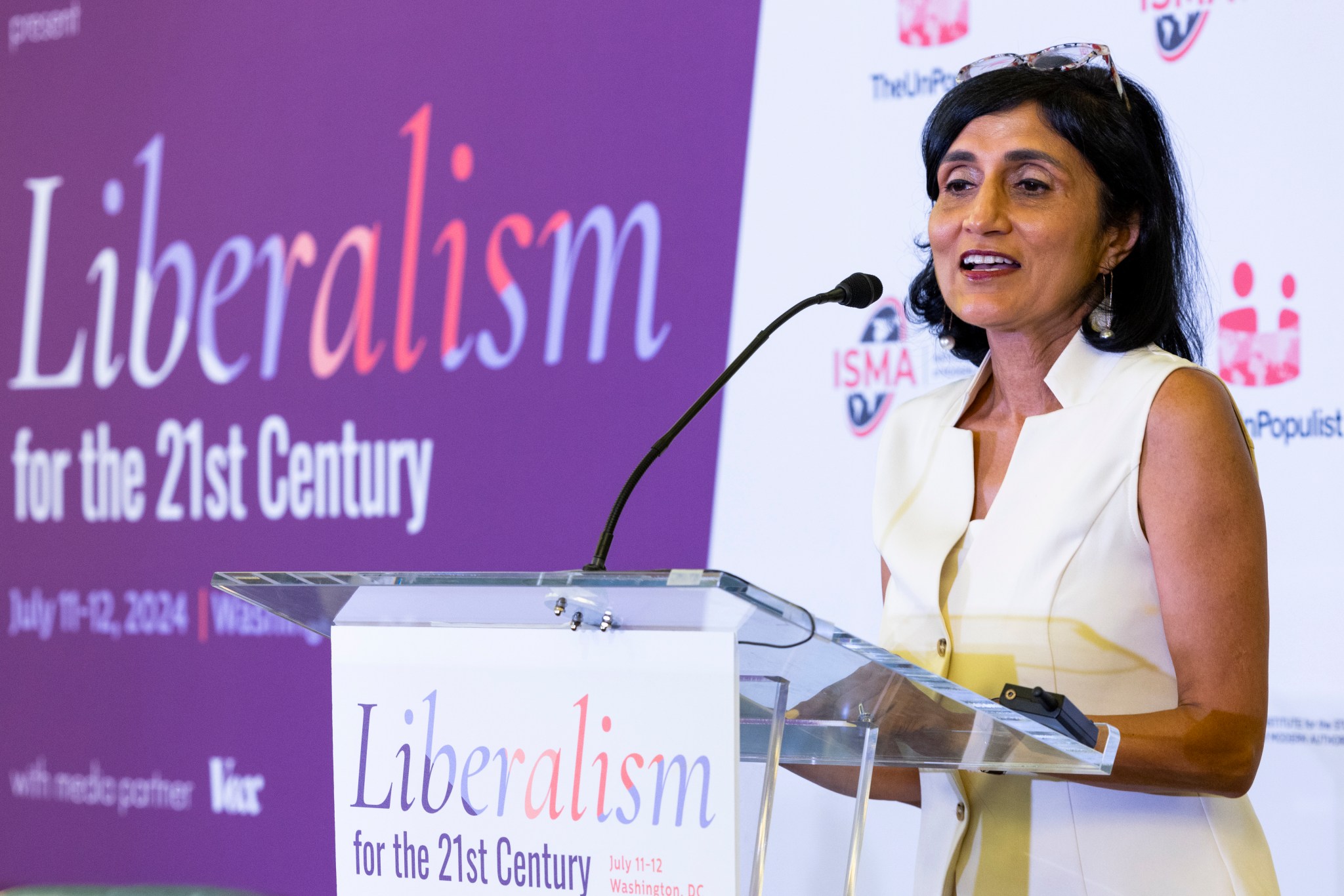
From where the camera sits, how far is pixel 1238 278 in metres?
2.42

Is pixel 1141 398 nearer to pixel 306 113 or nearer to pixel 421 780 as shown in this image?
pixel 421 780

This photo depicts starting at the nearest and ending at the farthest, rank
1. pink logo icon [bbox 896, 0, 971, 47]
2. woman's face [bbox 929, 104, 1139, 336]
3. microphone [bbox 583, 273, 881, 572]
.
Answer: microphone [bbox 583, 273, 881, 572]
woman's face [bbox 929, 104, 1139, 336]
pink logo icon [bbox 896, 0, 971, 47]

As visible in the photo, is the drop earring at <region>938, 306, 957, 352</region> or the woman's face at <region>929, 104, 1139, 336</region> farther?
the drop earring at <region>938, 306, 957, 352</region>

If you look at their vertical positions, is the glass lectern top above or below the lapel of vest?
below

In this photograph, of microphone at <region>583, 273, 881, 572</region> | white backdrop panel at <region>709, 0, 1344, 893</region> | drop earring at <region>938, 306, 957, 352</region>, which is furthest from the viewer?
white backdrop panel at <region>709, 0, 1344, 893</region>

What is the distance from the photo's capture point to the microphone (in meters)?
1.09

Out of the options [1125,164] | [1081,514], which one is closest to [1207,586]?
[1081,514]

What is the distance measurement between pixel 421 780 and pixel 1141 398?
0.80 metres

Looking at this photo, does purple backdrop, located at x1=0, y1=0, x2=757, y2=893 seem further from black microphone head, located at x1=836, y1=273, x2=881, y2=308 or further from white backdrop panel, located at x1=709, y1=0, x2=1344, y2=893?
black microphone head, located at x1=836, y1=273, x2=881, y2=308

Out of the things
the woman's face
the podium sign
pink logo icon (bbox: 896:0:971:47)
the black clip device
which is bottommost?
the podium sign

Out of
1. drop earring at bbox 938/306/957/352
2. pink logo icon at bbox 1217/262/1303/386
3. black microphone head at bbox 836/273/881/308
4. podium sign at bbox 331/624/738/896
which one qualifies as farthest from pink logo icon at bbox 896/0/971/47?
podium sign at bbox 331/624/738/896

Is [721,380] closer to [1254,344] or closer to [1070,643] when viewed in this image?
[1070,643]

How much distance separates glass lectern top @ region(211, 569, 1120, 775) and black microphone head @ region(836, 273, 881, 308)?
1.47ft

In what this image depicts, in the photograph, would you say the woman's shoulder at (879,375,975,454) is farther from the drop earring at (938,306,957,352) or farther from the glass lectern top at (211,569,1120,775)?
the glass lectern top at (211,569,1120,775)
